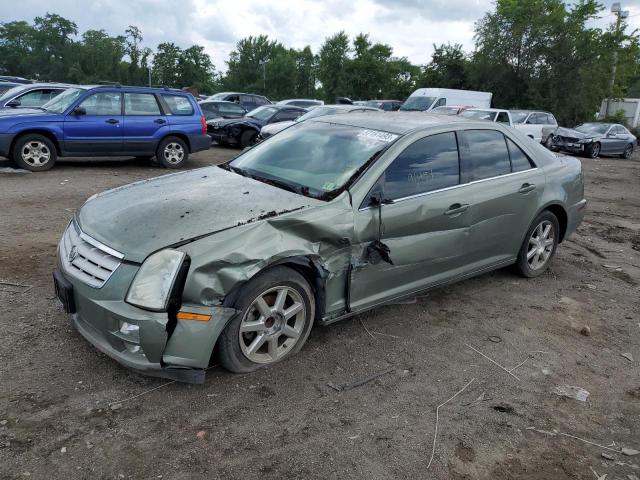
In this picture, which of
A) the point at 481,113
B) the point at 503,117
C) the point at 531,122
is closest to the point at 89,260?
the point at 481,113

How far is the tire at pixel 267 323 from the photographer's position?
3191 mm

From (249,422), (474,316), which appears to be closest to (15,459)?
(249,422)

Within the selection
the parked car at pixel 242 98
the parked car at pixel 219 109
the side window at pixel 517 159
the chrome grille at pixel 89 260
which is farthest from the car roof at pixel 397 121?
the parked car at pixel 242 98

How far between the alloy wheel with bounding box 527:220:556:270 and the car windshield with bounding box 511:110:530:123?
51.7 ft

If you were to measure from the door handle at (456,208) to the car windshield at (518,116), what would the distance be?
17.1 meters

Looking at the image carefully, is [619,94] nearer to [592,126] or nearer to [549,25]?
[549,25]

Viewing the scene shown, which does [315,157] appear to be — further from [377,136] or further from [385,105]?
[385,105]

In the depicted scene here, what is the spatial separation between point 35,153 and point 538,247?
8.90m

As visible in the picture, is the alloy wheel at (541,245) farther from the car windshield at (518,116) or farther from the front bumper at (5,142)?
the car windshield at (518,116)

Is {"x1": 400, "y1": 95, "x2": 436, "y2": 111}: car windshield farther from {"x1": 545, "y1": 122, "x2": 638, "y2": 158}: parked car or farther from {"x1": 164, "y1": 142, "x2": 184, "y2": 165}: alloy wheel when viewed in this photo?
{"x1": 164, "y1": 142, "x2": 184, "y2": 165}: alloy wheel

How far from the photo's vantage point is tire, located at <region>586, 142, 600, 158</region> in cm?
2048

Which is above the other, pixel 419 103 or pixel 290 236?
pixel 419 103

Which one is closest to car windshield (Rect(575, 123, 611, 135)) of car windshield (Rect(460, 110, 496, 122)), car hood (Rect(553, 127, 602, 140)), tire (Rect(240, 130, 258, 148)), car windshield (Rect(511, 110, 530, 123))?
car hood (Rect(553, 127, 602, 140))

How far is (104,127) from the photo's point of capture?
399 inches
